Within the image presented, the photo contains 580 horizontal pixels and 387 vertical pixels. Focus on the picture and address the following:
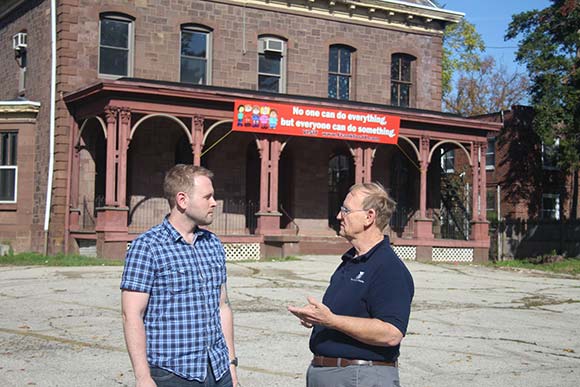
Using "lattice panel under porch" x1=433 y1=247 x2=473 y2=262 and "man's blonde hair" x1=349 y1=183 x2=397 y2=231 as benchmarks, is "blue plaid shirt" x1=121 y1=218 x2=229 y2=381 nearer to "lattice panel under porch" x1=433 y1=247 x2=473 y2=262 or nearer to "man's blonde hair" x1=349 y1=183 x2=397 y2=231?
"man's blonde hair" x1=349 y1=183 x2=397 y2=231

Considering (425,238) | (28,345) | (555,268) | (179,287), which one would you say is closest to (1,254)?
(425,238)

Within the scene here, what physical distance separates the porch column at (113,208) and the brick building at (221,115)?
37 mm

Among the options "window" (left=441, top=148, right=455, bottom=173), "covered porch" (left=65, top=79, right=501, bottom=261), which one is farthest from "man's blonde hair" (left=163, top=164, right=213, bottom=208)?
"window" (left=441, top=148, right=455, bottom=173)

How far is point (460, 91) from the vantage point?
2072 inches

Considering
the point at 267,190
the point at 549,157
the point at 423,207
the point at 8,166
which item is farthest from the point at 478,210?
the point at 8,166

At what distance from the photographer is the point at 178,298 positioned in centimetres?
445

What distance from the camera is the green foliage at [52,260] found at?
19.5 meters

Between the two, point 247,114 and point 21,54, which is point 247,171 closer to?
point 247,114

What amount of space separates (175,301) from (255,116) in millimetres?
18478

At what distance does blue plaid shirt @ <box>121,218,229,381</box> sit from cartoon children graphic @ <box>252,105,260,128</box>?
18193 mm

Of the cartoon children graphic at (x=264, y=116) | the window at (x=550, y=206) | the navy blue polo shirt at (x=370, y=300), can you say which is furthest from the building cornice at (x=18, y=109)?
the window at (x=550, y=206)

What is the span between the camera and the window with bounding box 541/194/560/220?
1382 inches

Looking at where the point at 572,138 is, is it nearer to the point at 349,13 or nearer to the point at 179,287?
the point at 349,13

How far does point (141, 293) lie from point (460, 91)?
50.3 metres
